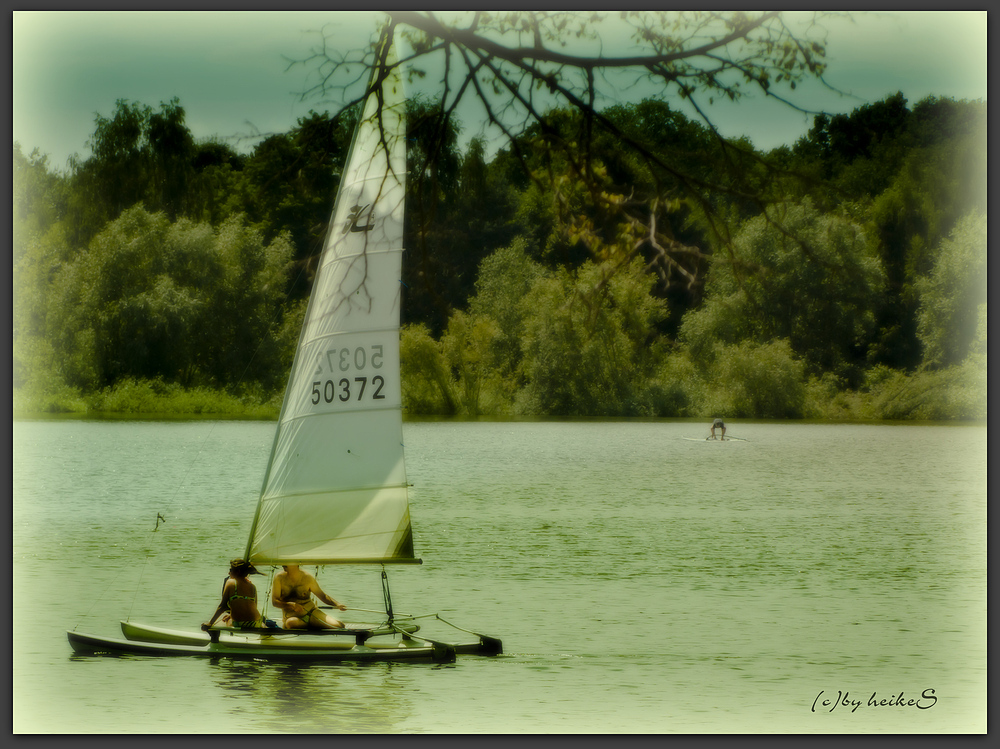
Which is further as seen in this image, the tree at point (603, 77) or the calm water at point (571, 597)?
the calm water at point (571, 597)

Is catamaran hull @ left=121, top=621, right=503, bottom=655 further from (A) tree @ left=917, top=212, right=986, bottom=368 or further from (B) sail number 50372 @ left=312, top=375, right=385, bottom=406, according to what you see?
(A) tree @ left=917, top=212, right=986, bottom=368

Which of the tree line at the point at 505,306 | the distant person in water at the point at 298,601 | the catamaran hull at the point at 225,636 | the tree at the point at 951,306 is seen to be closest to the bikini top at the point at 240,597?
the distant person in water at the point at 298,601

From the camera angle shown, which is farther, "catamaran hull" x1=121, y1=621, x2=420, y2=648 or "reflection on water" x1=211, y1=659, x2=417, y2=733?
"catamaran hull" x1=121, y1=621, x2=420, y2=648

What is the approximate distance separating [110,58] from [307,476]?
10.1 meters

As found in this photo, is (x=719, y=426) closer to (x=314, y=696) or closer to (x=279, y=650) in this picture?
(x=314, y=696)

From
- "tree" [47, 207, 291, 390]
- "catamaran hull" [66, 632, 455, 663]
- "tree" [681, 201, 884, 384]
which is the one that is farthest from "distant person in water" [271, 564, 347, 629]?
A: "tree" [47, 207, 291, 390]

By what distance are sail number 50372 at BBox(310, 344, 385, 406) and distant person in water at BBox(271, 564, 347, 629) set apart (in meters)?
1.57

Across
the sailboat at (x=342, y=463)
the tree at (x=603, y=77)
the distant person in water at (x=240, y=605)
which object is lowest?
the distant person in water at (x=240, y=605)

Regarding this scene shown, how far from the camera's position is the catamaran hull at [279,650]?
1058cm

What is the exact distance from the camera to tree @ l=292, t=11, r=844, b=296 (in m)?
6.82

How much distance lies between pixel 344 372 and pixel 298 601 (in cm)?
213

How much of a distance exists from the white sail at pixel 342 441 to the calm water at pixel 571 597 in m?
1.35
